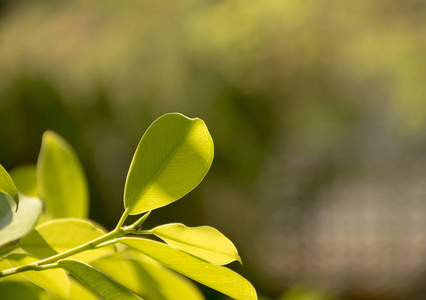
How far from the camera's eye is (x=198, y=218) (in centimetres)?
252

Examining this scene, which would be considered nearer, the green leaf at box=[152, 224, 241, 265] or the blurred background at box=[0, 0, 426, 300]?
the green leaf at box=[152, 224, 241, 265]

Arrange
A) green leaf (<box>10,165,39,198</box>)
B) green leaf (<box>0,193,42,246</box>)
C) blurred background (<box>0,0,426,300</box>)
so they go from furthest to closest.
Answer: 1. blurred background (<box>0,0,426,300</box>)
2. green leaf (<box>10,165,39,198</box>)
3. green leaf (<box>0,193,42,246</box>)

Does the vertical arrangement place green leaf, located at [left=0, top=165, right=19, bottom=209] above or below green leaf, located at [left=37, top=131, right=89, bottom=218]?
above

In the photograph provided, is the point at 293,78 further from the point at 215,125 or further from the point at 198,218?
the point at 198,218

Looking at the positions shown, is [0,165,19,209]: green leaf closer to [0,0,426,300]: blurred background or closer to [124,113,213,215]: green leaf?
[124,113,213,215]: green leaf

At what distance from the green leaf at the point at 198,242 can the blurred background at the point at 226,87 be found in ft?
6.06

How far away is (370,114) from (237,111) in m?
1.06

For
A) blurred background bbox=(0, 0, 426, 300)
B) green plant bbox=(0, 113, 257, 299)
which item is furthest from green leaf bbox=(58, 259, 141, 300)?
blurred background bbox=(0, 0, 426, 300)

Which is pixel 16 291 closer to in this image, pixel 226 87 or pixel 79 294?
pixel 79 294

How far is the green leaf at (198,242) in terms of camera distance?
0.43 ft

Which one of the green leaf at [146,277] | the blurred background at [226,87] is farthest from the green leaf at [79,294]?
the blurred background at [226,87]

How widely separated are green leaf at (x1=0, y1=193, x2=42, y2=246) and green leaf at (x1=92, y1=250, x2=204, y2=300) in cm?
6

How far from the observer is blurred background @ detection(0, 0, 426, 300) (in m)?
2.16

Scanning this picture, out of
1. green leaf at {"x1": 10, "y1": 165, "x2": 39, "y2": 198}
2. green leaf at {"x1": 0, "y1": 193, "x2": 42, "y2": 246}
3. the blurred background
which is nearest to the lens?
green leaf at {"x1": 0, "y1": 193, "x2": 42, "y2": 246}
